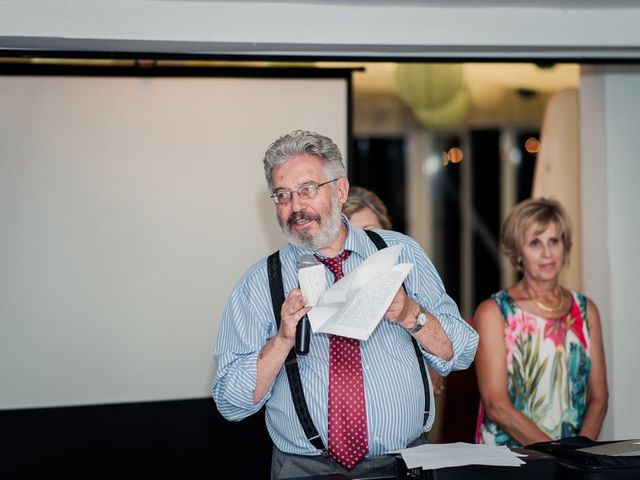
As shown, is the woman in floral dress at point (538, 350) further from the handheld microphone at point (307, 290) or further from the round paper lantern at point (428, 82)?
the round paper lantern at point (428, 82)

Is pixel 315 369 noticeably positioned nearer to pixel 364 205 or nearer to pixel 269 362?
pixel 269 362

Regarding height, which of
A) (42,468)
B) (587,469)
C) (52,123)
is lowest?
(42,468)

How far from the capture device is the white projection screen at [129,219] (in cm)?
389

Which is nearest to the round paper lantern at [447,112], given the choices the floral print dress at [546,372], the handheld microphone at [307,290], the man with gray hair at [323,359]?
the floral print dress at [546,372]

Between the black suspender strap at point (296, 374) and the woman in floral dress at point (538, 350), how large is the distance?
0.68 metres

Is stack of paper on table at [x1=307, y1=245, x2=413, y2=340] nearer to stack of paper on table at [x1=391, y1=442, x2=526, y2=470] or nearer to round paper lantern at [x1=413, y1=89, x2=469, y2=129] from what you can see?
stack of paper on table at [x1=391, y1=442, x2=526, y2=470]

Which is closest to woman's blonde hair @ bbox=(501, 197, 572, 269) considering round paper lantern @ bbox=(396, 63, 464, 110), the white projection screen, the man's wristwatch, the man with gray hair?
the man with gray hair

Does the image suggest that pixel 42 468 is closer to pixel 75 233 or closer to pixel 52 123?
pixel 75 233

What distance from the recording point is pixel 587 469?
190 cm

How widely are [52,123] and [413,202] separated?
6.48 meters

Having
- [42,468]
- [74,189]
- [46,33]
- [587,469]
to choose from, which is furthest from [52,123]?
[587,469]

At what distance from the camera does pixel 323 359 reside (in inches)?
89.4

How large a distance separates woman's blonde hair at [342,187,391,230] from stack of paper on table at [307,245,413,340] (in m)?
1.14

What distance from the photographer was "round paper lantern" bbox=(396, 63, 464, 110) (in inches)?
200
